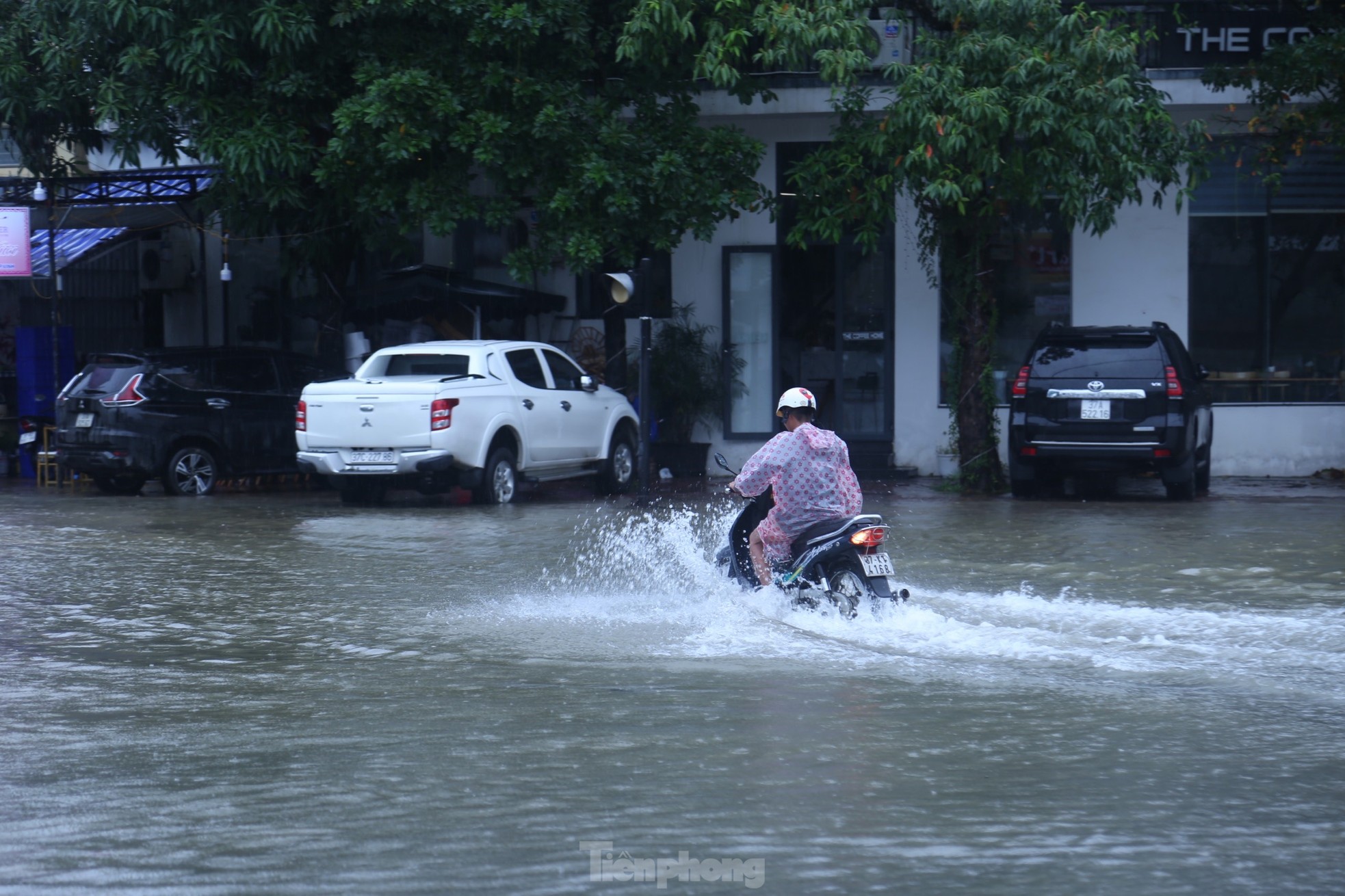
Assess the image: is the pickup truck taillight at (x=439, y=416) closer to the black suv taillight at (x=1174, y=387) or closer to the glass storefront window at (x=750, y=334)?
the glass storefront window at (x=750, y=334)

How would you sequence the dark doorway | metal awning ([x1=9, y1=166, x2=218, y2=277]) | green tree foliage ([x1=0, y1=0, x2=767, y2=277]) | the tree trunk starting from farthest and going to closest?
1. metal awning ([x1=9, y1=166, x2=218, y2=277])
2. the dark doorway
3. the tree trunk
4. green tree foliage ([x1=0, y1=0, x2=767, y2=277])

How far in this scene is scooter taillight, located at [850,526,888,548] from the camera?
851cm

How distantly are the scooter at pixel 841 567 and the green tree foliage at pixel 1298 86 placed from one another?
40.5 ft

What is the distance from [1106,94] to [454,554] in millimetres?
8877

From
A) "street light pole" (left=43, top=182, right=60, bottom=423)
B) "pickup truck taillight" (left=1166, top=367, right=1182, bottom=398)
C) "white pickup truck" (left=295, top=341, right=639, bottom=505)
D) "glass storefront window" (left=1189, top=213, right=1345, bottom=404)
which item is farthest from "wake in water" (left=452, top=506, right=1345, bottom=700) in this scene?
"street light pole" (left=43, top=182, right=60, bottom=423)

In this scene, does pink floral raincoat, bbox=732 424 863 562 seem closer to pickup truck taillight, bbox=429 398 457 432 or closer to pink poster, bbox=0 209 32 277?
pickup truck taillight, bbox=429 398 457 432

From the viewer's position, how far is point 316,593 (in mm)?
10445

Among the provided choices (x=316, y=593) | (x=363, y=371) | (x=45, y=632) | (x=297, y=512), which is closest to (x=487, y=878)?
(x=45, y=632)

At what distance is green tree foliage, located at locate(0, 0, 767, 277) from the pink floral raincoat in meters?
10.2

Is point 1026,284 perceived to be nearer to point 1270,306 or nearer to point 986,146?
point 1270,306

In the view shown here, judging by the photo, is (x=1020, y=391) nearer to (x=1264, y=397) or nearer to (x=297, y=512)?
(x=1264, y=397)

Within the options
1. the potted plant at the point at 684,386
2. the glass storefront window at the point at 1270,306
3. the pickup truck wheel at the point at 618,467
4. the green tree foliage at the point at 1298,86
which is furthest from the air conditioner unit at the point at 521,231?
the green tree foliage at the point at 1298,86

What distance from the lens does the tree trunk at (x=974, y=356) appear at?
18.6 m

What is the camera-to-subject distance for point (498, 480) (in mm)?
17125
